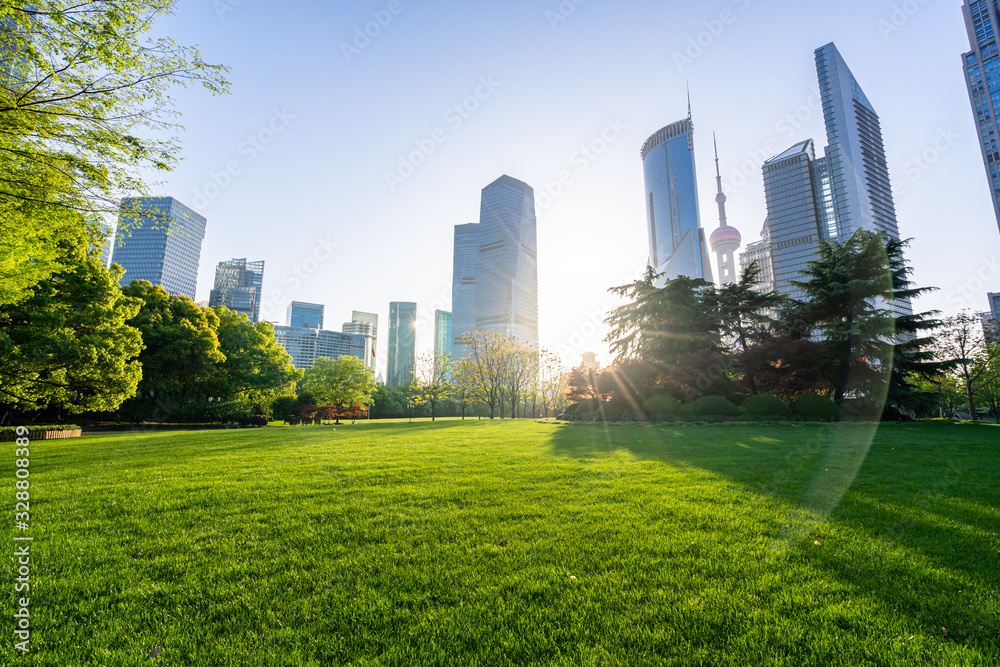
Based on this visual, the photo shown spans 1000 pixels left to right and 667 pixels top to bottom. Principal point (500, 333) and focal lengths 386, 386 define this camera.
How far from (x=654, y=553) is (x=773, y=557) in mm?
1012

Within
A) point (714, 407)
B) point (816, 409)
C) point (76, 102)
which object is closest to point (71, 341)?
point (76, 102)

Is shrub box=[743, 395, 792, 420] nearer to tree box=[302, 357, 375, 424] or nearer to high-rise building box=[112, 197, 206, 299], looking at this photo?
tree box=[302, 357, 375, 424]

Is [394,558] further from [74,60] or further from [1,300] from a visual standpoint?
[1,300]

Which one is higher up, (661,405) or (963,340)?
(963,340)

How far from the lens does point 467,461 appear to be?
8.48 m

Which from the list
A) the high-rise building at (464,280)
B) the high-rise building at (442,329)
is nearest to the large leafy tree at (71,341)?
the high-rise building at (464,280)

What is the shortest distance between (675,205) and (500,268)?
81947mm

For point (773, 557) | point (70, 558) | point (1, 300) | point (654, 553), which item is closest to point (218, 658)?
point (70, 558)

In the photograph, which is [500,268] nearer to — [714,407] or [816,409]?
[714,407]

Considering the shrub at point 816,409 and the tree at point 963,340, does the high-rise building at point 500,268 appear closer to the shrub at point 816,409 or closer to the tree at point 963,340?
the tree at point 963,340

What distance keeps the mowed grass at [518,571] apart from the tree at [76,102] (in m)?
5.69

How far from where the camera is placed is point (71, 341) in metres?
16.3

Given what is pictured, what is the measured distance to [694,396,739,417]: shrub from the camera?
20359 mm

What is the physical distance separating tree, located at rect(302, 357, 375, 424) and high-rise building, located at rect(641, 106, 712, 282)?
480ft
